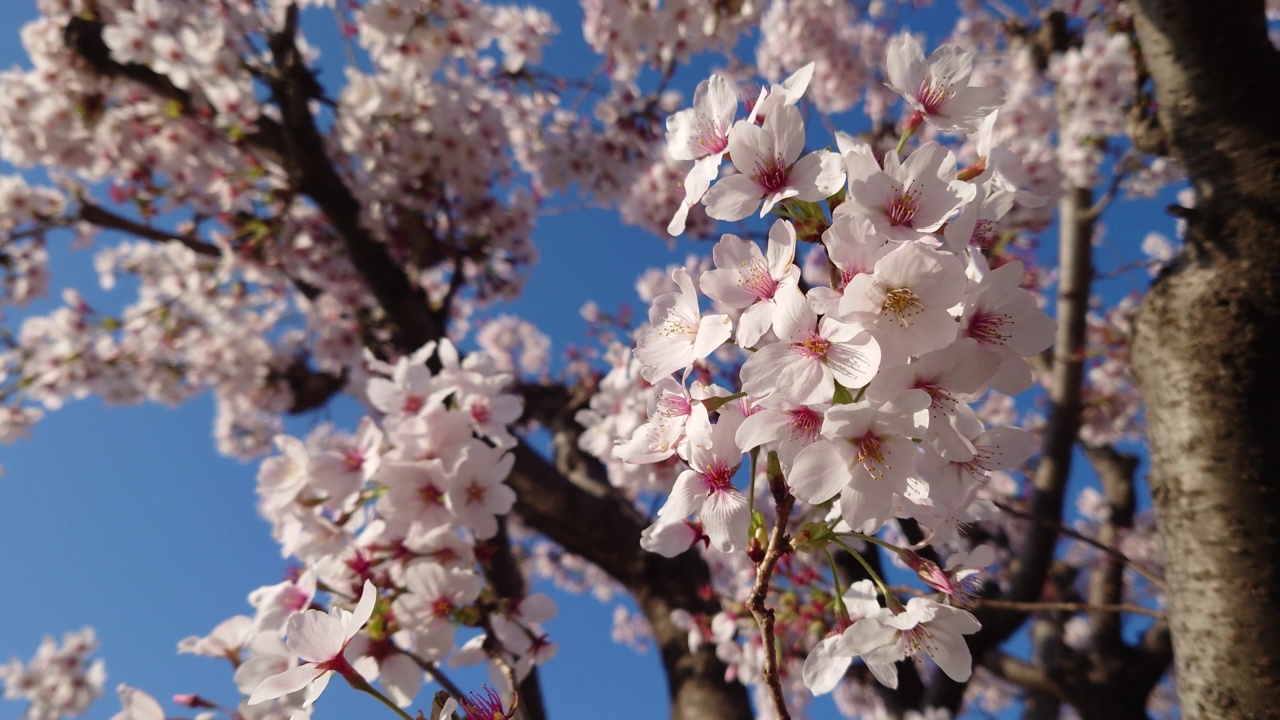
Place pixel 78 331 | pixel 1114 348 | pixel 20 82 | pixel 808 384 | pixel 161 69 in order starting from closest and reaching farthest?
pixel 808 384, pixel 161 69, pixel 20 82, pixel 1114 348, pixel 78 331

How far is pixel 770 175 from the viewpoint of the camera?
2.43ft

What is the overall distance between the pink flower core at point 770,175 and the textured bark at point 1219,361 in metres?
1.17

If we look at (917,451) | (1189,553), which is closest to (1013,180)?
(917,451)

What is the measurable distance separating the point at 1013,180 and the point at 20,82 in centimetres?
519

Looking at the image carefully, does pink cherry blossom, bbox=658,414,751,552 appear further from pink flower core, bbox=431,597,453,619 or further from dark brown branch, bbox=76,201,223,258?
dark brown branch, bbox=76,201,223,258

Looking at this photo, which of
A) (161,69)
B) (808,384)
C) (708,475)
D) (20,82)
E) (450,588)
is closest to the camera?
(808,384)

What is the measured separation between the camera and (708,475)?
0.75 meters

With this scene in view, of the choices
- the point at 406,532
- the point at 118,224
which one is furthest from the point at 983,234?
the point at 118,224

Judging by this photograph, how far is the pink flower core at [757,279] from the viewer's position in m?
0.72

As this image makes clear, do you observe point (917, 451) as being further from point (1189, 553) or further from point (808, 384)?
point (1189, 553)

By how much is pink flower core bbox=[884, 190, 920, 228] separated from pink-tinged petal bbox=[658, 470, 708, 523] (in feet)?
1.13

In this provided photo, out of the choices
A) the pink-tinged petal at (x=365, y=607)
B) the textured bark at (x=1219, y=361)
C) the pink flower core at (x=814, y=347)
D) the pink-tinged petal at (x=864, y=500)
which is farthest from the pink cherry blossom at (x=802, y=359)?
the textured bark at (x=1219, y=361)

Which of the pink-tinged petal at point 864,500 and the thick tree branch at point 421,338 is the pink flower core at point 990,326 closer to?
the pink-tinged petal at point 864,500

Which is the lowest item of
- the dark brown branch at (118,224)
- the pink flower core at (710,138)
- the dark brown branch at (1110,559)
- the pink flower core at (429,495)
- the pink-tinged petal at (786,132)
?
the dark brown branch at (1110,559)
